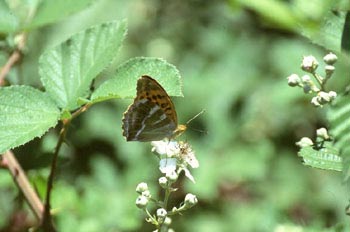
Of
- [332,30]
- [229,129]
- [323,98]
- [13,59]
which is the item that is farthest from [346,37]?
[229,129]

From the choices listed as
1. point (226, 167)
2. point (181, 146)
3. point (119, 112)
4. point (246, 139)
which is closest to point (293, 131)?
point (246, 139)

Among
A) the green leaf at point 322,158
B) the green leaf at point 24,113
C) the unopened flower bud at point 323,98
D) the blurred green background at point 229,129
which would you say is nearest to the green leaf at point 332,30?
the unopened flower bud at point 323,98

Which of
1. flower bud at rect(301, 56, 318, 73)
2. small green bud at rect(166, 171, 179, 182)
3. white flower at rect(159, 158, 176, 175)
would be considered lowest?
small green bud at rect(166, 171, 179, 182)

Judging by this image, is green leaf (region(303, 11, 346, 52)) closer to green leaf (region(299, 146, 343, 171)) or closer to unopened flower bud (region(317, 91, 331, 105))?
unopened flower bud (region(317, 91, 331, 105))

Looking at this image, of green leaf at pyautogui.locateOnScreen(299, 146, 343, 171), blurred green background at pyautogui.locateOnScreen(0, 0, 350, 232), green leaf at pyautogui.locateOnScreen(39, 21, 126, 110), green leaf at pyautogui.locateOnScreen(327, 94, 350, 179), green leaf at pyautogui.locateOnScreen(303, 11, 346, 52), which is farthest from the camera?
blurred green background at pyautogui.locateOnScreen(0, 0, 350, 232)

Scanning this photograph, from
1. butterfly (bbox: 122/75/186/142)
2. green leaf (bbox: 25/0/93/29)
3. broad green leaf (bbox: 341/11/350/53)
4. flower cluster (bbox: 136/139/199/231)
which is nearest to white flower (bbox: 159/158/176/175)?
flower cluster (bbox: 136/139/199/231)

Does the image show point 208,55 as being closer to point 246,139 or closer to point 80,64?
point 246,139

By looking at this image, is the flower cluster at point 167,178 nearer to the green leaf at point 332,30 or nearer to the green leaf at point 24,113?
the green leaf at point 24,113
